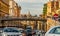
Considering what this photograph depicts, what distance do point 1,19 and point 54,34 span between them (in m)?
96.9

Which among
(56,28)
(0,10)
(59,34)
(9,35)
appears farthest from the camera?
(0,10)

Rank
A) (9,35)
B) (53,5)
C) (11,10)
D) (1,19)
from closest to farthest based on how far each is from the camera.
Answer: (9,35) → (1,19) → (53,5) → (11,10)

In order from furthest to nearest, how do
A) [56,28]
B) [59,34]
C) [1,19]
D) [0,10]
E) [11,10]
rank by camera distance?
[11,10] < [0,10] < [1,19] < [56,28] < [59,34]

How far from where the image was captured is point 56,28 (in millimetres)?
13875

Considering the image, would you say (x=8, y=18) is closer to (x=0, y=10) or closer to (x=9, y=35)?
(x=0, y=10)

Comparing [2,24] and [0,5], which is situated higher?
[0,5]

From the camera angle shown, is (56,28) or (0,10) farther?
(0,10)

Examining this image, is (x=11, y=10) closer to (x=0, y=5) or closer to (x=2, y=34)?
(x=0, y=5)

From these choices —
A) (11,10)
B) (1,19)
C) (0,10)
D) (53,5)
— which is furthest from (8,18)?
(11,10)

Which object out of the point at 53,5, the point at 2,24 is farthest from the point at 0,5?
the point at 53,5

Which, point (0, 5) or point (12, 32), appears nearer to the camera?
point (12, 32)

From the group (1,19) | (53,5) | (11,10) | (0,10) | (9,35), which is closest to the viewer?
(9,35)

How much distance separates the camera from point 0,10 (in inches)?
5157

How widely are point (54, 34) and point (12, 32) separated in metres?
6.70
